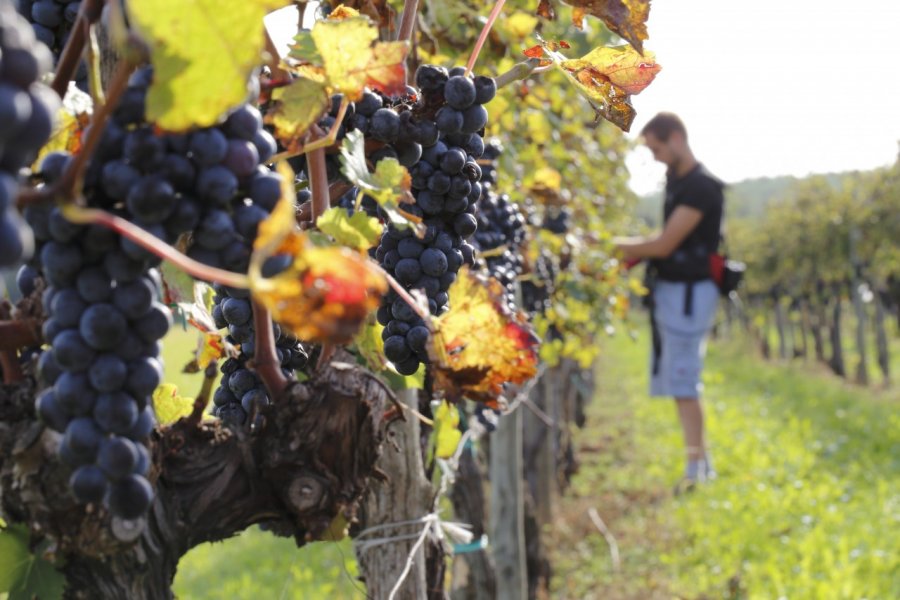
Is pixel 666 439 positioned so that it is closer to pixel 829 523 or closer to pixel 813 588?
pixel 829 523

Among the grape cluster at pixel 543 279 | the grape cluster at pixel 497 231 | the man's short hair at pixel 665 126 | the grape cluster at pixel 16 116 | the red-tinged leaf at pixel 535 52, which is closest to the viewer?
the grape cluster at pixel 16 116

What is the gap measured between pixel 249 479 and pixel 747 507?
6.65m

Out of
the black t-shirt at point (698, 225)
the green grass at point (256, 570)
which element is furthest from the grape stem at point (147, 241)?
the black t-shirt at point (698, 225)

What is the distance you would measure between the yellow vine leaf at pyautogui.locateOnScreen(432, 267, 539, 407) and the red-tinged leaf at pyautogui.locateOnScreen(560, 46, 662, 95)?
409 millimetres

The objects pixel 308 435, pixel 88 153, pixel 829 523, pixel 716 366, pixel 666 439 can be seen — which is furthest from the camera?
pixel 716 366

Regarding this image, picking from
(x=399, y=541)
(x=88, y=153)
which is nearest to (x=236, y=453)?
(x=88, y=153)

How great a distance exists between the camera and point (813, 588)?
477cm

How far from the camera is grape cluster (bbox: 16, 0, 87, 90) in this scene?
3.41 ft

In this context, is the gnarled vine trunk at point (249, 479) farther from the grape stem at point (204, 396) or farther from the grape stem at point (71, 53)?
the grape stem at point (71, 53)

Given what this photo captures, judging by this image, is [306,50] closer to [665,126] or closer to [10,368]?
[10,368]

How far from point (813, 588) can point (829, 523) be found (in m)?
1.62

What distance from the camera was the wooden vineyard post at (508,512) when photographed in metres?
3.67

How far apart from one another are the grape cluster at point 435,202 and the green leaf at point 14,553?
0.46 meters

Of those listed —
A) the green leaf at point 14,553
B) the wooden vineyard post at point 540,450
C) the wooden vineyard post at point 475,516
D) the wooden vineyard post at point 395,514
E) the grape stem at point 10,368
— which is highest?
the grape stem at point 10,368
